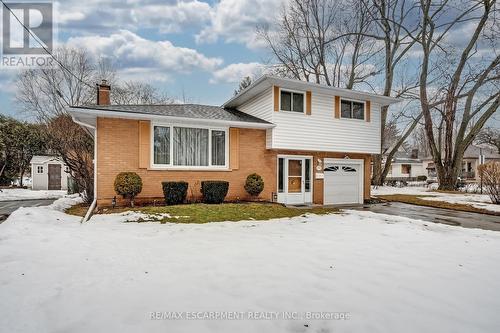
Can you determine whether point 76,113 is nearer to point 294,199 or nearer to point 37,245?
point 37,245

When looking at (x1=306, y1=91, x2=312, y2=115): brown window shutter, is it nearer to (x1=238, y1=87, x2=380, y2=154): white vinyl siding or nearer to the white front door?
(x1=238, y1=87, x2=380, y2=154): white vinyl siding

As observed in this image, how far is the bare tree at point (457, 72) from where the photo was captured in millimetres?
18250

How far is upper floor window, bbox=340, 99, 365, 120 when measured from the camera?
12891 millimetres

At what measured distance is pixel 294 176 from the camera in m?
12.6

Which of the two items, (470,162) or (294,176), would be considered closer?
(294,176)

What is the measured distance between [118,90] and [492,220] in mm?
27264

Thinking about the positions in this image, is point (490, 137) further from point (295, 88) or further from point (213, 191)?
point (213, 191)

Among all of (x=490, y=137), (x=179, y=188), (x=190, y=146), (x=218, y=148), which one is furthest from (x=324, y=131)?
(x=490, y=137)

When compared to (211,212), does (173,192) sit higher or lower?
higher

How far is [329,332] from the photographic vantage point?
2.54 metres

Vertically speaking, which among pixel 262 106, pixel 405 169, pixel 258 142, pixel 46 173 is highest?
pixel 262 106

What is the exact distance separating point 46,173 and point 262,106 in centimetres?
2426

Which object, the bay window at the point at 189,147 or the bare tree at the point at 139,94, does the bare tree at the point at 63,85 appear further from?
the bay window at the point at 189,147

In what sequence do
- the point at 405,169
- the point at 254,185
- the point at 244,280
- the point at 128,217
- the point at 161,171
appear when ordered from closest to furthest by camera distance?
the point at 244,280 → the point at 128,217 → the point at 161,171 → the point at 254,185 → the point at 405,169
